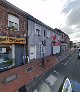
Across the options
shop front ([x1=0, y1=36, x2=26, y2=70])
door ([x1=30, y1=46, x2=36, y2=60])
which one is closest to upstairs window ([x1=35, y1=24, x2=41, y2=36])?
door ([x1=30, y1=46, x2=36, y2=60])

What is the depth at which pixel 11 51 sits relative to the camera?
1560 cm

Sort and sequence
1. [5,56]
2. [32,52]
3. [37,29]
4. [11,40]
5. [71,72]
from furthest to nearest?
[37,29]
[32,52]
[11,40]
[5,56]
[71,72]

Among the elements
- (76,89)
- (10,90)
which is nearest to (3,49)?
(10,90)

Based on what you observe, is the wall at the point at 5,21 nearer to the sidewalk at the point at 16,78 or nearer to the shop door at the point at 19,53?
the shop door at the point at 19,53

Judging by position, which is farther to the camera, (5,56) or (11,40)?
(11,40)

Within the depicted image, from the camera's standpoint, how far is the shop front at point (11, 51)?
14030mm

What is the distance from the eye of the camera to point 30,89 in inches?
124

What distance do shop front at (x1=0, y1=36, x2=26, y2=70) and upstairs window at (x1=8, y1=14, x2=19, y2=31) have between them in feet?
3.99

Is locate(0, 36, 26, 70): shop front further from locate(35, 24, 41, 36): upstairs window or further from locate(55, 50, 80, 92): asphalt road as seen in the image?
locate(35, 24, 41, 36): upstairs window

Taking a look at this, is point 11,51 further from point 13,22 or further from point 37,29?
point 37,29

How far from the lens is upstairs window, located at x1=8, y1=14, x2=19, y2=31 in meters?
15.0

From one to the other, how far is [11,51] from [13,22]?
9.98ft

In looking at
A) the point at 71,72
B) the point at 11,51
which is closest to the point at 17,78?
the point at 71,72

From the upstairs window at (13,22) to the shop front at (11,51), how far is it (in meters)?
1.22
